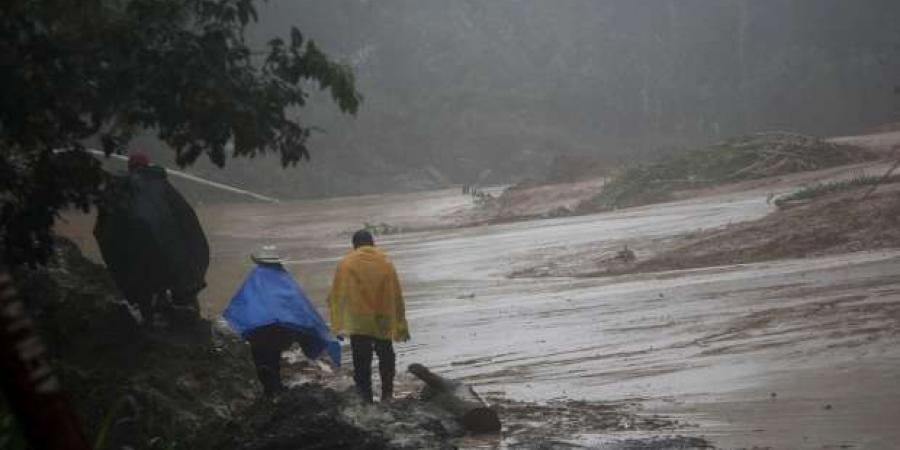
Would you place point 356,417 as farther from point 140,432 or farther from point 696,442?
point 696,442

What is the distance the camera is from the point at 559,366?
11008mm

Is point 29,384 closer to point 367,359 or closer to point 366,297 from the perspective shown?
point 366,297

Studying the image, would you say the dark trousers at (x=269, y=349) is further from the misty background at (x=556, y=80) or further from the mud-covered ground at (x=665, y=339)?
the misty background at (x=556, y=80)

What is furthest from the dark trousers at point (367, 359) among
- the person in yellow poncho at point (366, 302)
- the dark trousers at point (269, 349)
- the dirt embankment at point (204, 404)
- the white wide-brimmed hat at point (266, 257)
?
the white wide-brimmed hat at point (266, 257)

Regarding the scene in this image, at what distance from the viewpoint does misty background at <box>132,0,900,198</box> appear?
6369cm

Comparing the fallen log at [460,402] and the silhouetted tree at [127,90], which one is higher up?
the silhouetted tree at [127,90]

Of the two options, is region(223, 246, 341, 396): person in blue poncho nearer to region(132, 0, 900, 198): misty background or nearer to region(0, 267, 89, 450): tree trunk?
region(0, 267, 89, 450): tree trunk

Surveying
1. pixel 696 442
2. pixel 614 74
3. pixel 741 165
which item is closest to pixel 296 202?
pixel 614 74

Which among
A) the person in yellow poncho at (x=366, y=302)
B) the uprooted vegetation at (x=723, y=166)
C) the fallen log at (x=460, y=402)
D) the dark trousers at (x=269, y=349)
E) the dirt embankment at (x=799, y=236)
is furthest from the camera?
the uprooted vegetation at (x=723, y=166)

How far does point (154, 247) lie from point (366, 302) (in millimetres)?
1549

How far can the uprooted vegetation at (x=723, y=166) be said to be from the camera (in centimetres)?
3047

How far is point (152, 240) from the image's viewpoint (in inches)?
308

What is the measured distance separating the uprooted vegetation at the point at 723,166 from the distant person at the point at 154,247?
2400 cm

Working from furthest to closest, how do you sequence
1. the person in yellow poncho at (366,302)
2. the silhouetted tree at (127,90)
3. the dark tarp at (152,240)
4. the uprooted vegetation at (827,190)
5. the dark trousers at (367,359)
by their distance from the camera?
the uprooted vegetation at (827,190), the dark trousers at (367,359), the person in yellow poncho at (366,302), the dark tarp at (152,240), the silhouetted tree at (127,90)
